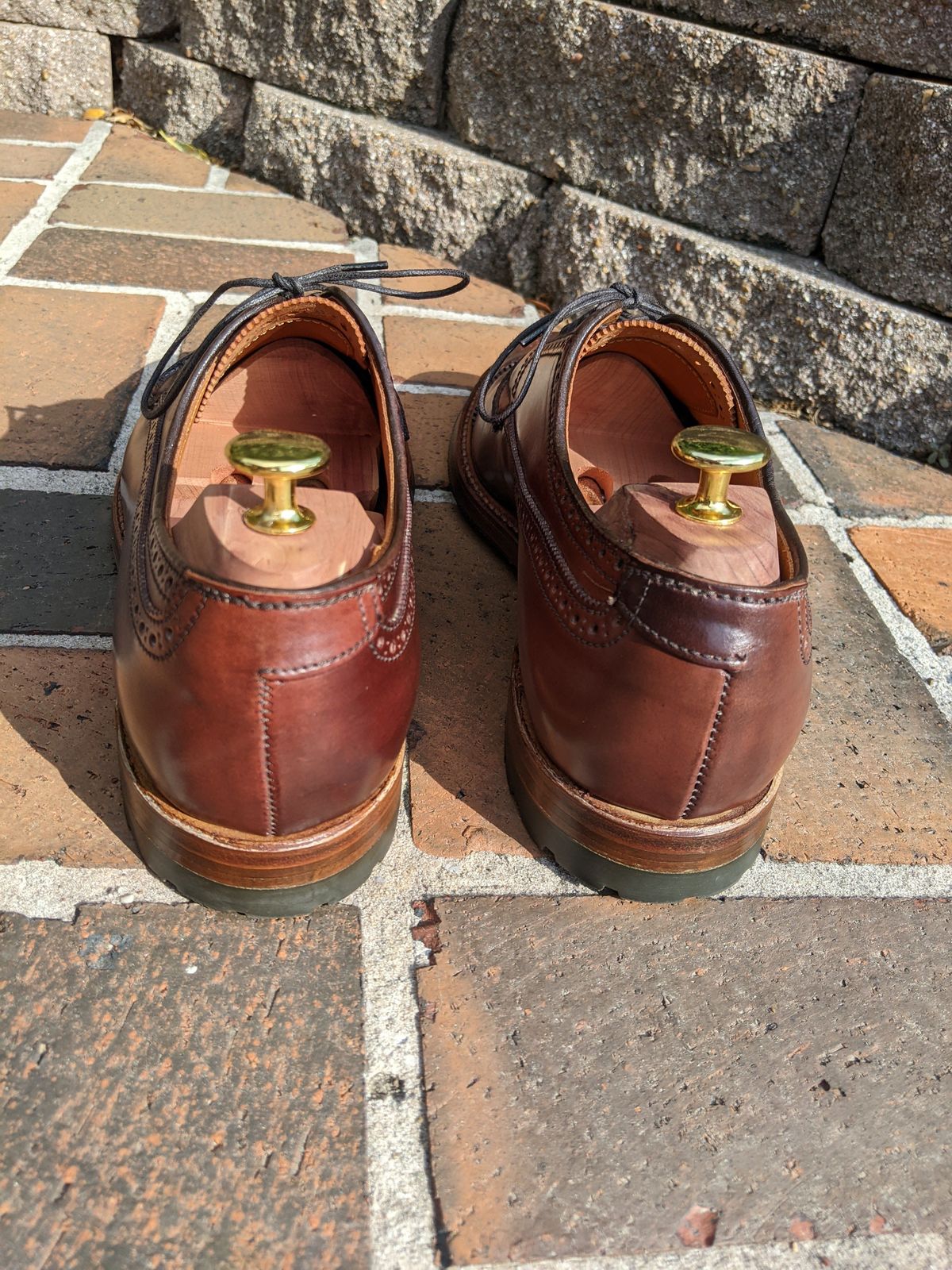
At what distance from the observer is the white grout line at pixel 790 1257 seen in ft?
2.79

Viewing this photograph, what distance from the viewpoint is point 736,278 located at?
2043mm

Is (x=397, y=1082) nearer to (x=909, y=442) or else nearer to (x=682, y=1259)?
(x=682, y=1259)

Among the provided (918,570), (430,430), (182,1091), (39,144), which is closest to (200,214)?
(39,144)

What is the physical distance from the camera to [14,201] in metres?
2.45

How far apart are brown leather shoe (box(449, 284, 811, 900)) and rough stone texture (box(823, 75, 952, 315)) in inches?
29.0

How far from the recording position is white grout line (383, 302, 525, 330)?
2.28 m

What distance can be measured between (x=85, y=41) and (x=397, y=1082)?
298 centimetres

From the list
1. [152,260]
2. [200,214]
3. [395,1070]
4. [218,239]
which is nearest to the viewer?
[395,1070]

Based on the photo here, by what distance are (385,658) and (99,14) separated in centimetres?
269

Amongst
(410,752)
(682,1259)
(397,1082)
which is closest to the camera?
(682,1259)

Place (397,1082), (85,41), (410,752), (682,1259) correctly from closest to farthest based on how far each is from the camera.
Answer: (682,1259), (397,1082), (410,752), (85,41)

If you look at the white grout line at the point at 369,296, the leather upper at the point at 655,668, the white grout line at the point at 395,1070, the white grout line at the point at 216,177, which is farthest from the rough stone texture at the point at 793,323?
the white grout line at the point at 395,1070

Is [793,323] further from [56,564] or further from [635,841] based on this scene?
[56,564]

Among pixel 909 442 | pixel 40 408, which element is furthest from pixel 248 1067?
pixel 909 442
